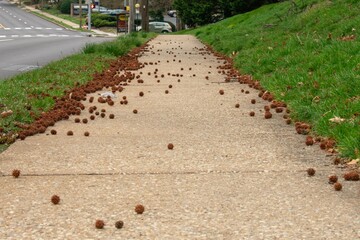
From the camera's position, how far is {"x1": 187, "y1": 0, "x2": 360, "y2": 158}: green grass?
7.49 metres

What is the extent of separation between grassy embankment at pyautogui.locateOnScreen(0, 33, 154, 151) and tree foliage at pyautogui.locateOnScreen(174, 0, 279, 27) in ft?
97.6

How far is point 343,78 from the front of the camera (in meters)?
9.20

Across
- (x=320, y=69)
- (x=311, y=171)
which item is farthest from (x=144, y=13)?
(x=311, y=171)

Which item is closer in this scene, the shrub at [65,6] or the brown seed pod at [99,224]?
the brown seed pod at [99,224]

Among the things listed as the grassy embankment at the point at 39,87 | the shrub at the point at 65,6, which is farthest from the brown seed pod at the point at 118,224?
the shrub at the point at 65,6

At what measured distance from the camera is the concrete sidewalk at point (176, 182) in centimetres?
457

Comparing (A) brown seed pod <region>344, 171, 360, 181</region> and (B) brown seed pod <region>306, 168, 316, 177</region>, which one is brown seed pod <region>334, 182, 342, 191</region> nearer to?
Answer: (A) brown seed pod <region>344, 171, 360, 181</region>

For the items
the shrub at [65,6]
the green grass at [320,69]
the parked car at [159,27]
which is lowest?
the parked car at [159,27]

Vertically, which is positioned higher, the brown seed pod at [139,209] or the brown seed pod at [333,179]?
the brown seed pod at [333,179]

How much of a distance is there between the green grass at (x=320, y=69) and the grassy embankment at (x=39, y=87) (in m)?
3.33

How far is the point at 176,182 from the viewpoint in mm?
5711

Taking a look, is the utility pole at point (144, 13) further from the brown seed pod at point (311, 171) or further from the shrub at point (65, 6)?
the shrub at point (65, 6)

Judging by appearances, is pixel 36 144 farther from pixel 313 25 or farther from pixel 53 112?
pixel 313 25

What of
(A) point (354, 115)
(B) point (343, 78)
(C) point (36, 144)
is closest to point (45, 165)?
(C) point (36, 144)
